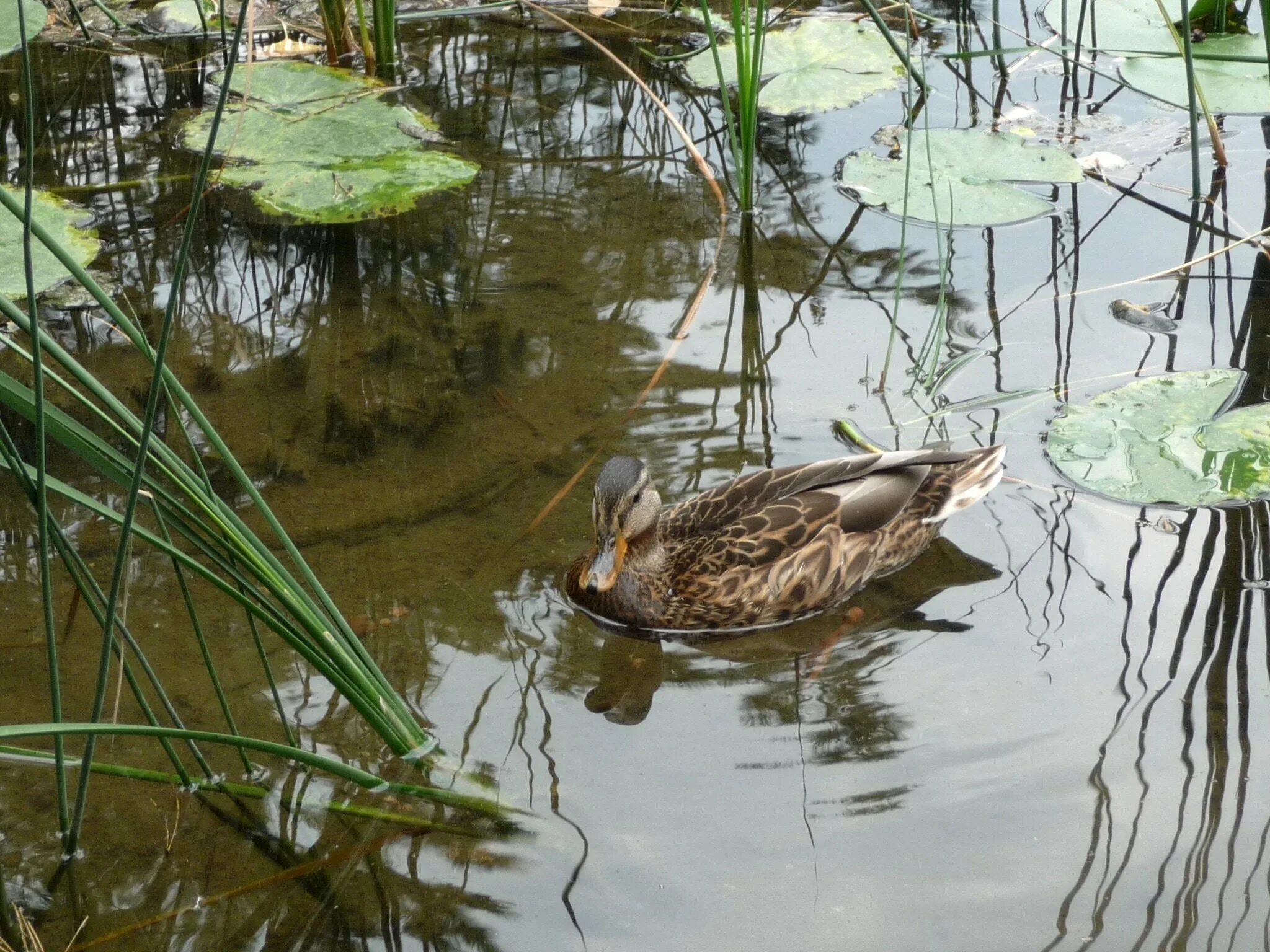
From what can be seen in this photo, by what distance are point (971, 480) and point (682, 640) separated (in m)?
1.10

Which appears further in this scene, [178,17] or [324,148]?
[178,17]

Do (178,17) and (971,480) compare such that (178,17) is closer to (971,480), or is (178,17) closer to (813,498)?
(813,498)

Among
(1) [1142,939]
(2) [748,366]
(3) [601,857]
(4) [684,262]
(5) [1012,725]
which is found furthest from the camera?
(4) [684,262]

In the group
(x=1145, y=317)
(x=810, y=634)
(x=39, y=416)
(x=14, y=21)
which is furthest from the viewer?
(x=14, y=21)

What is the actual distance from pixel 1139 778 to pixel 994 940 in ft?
2.28

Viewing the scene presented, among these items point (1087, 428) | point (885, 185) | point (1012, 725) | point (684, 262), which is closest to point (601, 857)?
point (1012, 725)

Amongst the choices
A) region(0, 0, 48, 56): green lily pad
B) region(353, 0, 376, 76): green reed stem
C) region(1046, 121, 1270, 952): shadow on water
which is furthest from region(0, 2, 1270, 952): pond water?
region(353, 0, 376, 76): green reed stem

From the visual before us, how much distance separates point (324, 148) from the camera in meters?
6.30

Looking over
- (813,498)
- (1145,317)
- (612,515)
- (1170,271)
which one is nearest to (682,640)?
(612,515)

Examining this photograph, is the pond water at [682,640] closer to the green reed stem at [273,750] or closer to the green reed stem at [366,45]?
the green reed stem at [273,750]

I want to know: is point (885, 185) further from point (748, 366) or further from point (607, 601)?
point (607, 601)

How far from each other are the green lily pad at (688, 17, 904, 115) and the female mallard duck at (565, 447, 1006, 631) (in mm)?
2935

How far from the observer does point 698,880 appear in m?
3.22

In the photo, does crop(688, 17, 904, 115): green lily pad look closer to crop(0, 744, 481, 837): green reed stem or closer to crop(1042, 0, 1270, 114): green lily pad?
crop(1042, 0, 1270, 114): green lily pad
